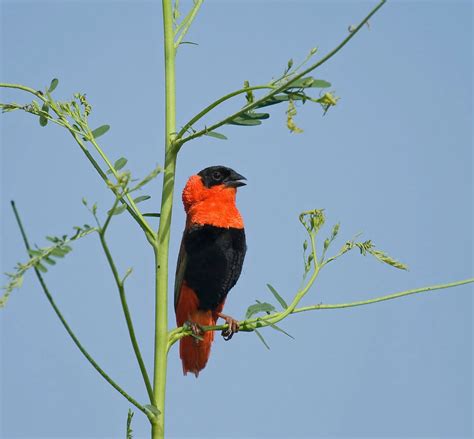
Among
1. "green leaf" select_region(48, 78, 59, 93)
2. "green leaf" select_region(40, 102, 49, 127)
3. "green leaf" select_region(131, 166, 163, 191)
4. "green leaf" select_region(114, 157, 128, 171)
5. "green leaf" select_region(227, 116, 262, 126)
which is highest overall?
"green leaf" select_region(48, 78, 59, 93)

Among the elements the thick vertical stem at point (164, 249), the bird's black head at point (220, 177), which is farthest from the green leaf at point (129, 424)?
the bird's black head at point (220, 177)

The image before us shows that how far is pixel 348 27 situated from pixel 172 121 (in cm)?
77

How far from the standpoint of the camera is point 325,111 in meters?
2.29

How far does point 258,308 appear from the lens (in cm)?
279

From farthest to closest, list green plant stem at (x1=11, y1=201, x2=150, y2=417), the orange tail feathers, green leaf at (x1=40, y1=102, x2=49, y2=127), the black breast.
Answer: the orange tail feathers < the black breast < green leaf at (x1=40, y1=102, x2=49, y2=127) < green plant stem at (x1=11, y1=201, x2=150, y2=417)

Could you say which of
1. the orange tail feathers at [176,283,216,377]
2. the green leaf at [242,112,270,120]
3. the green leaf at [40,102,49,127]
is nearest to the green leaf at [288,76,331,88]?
the green leaf at [242,112,270,120]

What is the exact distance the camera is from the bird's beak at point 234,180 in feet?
15.8

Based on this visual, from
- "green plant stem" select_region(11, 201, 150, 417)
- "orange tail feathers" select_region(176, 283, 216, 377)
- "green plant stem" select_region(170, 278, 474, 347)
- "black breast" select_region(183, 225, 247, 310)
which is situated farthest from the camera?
"orange tail feathers" select_region(176, 283, 216, 377)

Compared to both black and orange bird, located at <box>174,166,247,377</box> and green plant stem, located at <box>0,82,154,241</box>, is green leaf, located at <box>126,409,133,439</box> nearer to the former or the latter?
green plant stem, located at <box>0,82,154,241</box>

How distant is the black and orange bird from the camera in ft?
15.1

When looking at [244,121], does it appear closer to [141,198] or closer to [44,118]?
[141,198]

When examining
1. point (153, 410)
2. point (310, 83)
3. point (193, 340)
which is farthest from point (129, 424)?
point (193, 340)

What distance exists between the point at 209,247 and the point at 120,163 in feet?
6.47

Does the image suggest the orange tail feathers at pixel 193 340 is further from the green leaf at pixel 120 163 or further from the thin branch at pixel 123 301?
the thin branch at pixel 123 301
